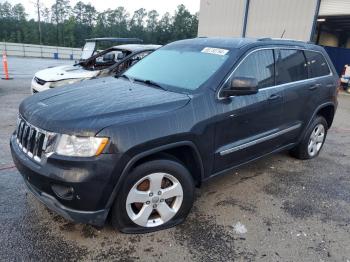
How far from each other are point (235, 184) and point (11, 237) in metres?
2.55

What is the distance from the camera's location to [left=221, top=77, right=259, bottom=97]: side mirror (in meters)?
3.07

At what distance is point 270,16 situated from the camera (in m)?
15.7

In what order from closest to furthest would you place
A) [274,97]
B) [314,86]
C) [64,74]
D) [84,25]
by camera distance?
[274,97], [314,86], [64,74], [84,25]

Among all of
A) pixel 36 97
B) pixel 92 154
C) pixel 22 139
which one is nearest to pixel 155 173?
pixel 92 154

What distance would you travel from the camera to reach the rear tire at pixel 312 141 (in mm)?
4676

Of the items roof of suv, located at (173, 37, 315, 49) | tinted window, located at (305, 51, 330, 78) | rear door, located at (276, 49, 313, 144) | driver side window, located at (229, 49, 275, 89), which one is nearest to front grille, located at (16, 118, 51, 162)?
driver side window, located at (229, 49, 275, 89)

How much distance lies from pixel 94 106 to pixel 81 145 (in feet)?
1.45

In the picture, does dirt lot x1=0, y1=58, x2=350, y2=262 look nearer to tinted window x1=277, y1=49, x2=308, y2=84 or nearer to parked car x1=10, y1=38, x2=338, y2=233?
parked car x1=10, y1=38, x2=338, y2=233

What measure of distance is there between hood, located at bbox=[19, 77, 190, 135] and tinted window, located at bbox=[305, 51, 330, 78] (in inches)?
95.0

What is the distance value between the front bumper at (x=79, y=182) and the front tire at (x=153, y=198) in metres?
0.18

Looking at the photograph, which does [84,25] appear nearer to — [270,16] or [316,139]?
[270,16]

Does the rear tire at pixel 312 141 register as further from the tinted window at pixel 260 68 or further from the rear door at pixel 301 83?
the tinted window at pixel 260 68

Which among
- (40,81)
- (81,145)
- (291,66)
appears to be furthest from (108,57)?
(81,145)

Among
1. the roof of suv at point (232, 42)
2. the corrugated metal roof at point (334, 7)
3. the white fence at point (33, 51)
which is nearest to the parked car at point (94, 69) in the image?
the roof of suv at point (232, 42)
